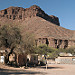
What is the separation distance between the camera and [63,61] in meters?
41.7

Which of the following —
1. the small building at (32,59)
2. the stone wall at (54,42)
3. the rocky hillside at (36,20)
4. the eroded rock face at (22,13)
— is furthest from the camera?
the eroded rock face at (22,13)

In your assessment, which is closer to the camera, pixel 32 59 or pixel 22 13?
pixel 32 59

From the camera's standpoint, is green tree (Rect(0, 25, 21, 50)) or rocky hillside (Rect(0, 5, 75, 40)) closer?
green tree (Rect(0, 25, 21, 50))

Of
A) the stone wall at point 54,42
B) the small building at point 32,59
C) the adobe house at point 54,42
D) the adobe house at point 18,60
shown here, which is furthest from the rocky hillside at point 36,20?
the adobe house at point 18,60

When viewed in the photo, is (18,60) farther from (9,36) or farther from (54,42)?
(54,42)

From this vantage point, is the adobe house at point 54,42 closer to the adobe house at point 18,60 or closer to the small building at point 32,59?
the small building at point 32,59

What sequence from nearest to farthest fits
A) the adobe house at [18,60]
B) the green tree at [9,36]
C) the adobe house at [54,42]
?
1. the green tree at [9,36]
2. the adobe house at [18,60]
3. the adobe house at [54,42]

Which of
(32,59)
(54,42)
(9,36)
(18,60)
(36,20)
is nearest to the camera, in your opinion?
(9,36)

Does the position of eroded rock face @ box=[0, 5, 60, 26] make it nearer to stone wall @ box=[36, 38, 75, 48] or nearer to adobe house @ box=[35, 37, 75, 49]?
adobe house @ box=[35, 37, 75, 49]

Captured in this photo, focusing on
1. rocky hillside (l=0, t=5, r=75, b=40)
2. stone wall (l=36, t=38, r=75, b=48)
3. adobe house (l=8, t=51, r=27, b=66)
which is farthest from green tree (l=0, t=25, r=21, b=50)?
rocky hillside (l=0, t=5, r=75, b=40)

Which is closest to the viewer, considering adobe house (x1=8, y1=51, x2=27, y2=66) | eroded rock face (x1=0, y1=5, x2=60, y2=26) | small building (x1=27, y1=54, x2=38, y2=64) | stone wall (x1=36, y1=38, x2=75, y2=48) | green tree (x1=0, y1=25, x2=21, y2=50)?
green tree (x1=0, y1=25, x2=21, y2=50)

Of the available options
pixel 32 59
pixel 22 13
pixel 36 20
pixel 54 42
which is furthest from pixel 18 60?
pixel 22 13

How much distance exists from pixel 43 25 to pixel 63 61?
216 feet

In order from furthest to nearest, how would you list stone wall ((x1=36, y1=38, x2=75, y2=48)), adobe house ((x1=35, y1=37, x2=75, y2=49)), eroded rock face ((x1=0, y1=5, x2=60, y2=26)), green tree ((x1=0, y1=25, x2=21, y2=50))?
eroded rock face ((x1=0, y1=5, x2=60, y2=26))
stone wall ((x1=36, y1=38, x2=75, y2=48))
adobe house ((x1=35, y1=37, x2=75, y2=49))
green tree ((x1=0, y1=25, x2=21, y2=50))
